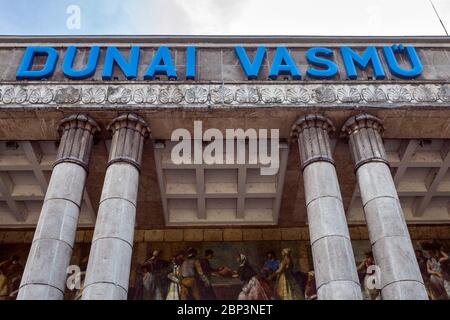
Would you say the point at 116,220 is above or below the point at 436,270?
below

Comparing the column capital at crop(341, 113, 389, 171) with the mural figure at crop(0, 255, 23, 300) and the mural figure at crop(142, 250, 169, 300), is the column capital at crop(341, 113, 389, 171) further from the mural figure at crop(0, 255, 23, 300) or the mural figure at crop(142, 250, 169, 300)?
the mural figure at crop(0, 255, 23, 300)

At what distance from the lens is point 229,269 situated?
1900 centimetres

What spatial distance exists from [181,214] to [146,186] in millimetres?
2337

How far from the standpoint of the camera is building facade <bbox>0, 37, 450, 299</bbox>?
13227 mm

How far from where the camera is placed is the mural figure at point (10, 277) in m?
18.3

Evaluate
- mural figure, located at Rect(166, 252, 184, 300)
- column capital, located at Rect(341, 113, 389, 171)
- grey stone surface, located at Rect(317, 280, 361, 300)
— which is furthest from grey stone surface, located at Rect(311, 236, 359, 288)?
mural figure, located at Rect(166, 252, 184, 300)

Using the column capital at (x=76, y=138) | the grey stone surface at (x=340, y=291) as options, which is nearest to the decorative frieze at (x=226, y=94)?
the column capital at (x=76, y=138)

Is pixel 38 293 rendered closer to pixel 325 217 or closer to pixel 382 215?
pixel 325 217

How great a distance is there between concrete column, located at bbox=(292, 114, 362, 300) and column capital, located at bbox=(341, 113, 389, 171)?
68 cm

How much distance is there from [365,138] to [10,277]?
563 inches

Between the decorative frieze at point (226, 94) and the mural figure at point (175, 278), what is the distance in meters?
6.85

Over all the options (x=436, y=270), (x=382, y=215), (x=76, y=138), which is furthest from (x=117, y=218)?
(x=436, y=270)

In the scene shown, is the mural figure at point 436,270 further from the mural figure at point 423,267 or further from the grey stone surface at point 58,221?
the grey stone surface at point 58,221

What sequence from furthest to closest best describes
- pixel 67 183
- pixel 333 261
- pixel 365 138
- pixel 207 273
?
pixel 207 273, pixel 365 138, pixel 67 183, pixel 333 261
